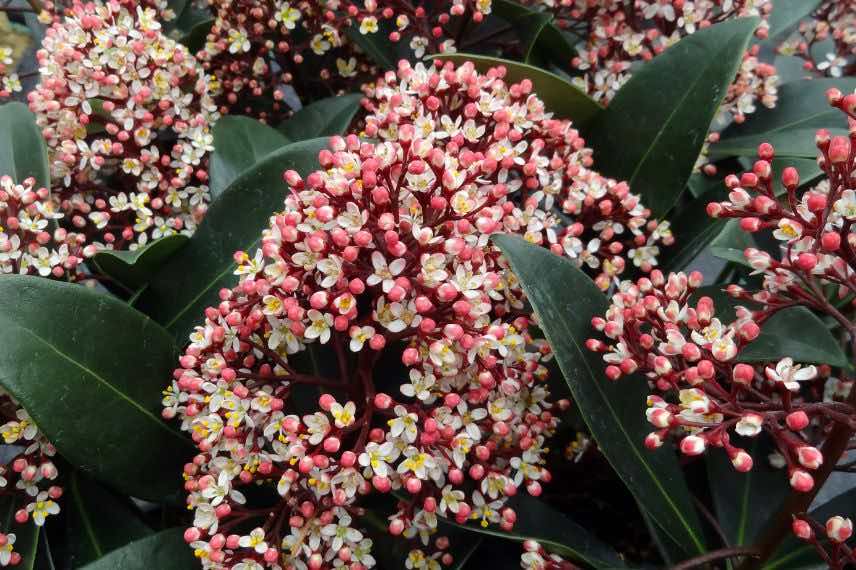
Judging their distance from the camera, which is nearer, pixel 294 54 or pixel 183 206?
pixel 183 206

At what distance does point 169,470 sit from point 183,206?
47cm

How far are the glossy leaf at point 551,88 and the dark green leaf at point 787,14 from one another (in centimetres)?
50

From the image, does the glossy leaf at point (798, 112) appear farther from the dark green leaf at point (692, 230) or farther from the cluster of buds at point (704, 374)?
the cluster of buds at point (704, 374)

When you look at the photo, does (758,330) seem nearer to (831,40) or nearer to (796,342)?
(796,342)

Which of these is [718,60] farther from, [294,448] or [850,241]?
[294,448]

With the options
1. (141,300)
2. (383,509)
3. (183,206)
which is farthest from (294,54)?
(383,509)

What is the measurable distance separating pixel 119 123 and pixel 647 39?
3.06 feet

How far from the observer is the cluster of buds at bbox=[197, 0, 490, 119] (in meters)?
Answer: 1.31

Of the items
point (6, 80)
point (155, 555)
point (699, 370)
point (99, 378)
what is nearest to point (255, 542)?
point (155, 555)

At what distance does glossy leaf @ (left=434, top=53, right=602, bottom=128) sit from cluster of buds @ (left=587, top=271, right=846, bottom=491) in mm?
419

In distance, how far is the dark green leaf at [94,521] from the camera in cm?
104

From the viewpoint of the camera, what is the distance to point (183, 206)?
1.28m

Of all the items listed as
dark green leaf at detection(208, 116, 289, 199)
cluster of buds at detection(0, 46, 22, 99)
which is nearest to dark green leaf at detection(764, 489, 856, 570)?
dark green leaf at detection(208, 116, 289, 199)

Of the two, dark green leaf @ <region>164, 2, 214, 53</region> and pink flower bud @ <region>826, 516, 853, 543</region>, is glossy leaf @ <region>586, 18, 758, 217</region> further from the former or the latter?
dark green leaf @ <region>164, 2, 214, 53</region>
